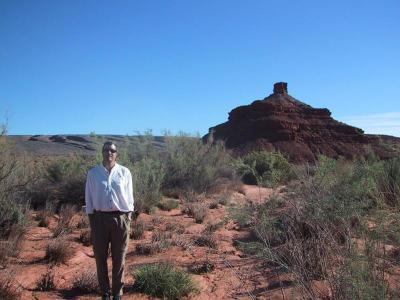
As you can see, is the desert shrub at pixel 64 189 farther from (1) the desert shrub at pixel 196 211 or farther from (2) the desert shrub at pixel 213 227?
(2) the desert shrub at pixel 213 227

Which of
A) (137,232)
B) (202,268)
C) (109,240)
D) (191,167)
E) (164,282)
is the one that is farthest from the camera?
(191,167)

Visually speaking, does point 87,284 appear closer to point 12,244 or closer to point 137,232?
point 12,244

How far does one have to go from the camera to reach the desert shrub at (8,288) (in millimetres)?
→ 5250

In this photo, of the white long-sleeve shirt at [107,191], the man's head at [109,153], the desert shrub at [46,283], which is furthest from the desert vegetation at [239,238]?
the man's head at [109,153]

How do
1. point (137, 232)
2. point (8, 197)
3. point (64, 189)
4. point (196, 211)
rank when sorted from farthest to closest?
point (64, 189) < point (196, 211) < point (137, 232) < point (8, 197)

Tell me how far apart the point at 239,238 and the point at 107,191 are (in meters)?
4.56

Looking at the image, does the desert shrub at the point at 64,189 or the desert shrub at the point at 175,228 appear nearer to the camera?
the desert shrub at the point at 175,228

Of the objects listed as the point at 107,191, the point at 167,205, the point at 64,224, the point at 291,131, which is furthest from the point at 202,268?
the point at 291,131

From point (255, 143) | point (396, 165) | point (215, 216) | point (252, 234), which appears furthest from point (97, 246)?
point (255, 143)

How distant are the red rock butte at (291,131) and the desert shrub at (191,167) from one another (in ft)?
91.6

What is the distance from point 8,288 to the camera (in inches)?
210

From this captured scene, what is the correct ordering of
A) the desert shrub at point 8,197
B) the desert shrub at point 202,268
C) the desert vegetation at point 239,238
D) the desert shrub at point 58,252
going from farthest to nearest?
the desert shrub at point 8,197
the desert shrub at point 58,252
the desert shrub at point 202,268
the desert vegetation at point 239,238

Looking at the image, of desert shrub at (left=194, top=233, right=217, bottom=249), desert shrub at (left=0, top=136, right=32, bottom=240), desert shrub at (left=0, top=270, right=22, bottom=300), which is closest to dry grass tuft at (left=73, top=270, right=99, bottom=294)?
desert shrub at (left=0, top=270, right=22, bottom=300)

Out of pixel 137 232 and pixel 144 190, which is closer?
pixel 137 232
